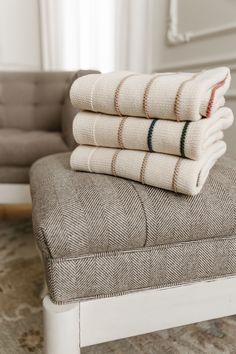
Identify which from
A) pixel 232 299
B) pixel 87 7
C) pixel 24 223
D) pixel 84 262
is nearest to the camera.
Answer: pixel 84 262

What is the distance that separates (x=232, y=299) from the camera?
2.20ft

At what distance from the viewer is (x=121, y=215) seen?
0.58 metres

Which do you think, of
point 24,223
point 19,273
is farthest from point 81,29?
point 19,273

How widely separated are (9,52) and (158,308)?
2.42 meters

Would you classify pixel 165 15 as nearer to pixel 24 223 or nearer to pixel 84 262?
pixel 24 223

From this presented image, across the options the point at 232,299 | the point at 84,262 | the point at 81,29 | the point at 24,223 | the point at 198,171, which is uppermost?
the point at 81,29

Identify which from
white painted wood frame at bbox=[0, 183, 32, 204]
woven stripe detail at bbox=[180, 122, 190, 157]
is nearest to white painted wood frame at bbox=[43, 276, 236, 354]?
woven stripe detail at bbox=[180, 122, 190, 157]

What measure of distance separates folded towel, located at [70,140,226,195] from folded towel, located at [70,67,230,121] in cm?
8

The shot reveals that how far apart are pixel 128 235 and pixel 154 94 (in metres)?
0.26

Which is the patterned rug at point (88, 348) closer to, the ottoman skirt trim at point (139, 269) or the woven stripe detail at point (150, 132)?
the ottoman skirt trim at point (139, 269)

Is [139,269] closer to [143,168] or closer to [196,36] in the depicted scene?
[143,168]

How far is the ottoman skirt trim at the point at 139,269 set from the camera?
0.56 meters

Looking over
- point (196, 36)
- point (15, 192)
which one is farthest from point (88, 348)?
point (196, 36)

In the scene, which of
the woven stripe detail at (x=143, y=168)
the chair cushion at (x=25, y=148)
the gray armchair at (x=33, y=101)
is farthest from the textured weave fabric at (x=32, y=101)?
the woven stripe detail at (x=143, y=168)
